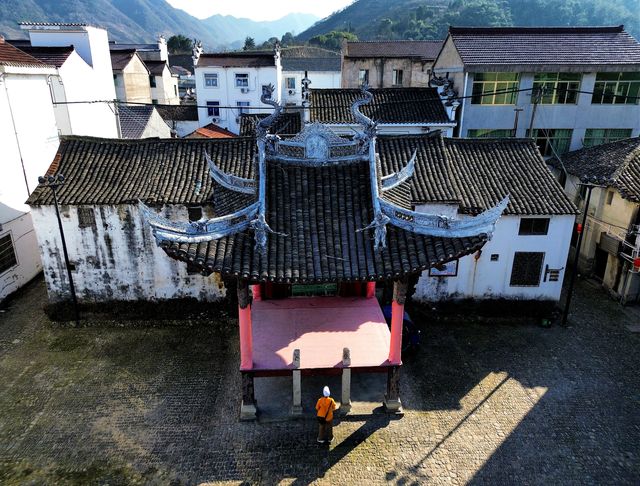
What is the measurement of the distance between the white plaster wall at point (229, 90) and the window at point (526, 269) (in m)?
38.2

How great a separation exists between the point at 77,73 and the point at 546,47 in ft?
106

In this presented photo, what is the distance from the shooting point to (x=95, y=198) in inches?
750

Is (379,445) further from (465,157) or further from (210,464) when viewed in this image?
(465,157)

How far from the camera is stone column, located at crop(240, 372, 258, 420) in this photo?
14.2 m

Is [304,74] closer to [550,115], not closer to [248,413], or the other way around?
[550,115]

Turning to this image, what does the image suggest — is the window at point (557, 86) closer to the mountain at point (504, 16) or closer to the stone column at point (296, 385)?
the stone column at point (296, 385)

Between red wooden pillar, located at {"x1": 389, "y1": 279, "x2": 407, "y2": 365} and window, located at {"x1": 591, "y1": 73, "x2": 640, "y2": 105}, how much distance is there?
26984 mm

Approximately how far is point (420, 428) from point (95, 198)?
50.8ft

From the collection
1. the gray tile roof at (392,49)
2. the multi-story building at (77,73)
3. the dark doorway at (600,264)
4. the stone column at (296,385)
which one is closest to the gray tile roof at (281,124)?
the multi-story building at (77,73)

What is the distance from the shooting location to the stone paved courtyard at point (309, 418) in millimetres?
12680

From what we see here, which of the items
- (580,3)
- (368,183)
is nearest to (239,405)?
(368,183)

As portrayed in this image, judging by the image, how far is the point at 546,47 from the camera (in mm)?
32781

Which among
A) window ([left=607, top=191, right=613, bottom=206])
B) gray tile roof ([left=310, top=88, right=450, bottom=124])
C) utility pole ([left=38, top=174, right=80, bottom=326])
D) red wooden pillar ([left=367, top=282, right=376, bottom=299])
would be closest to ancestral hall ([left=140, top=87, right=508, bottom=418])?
red wooden pillar ([left=367, top=282, right=376, bottom=299])

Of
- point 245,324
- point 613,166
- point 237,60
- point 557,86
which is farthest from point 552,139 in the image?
point 237,60
